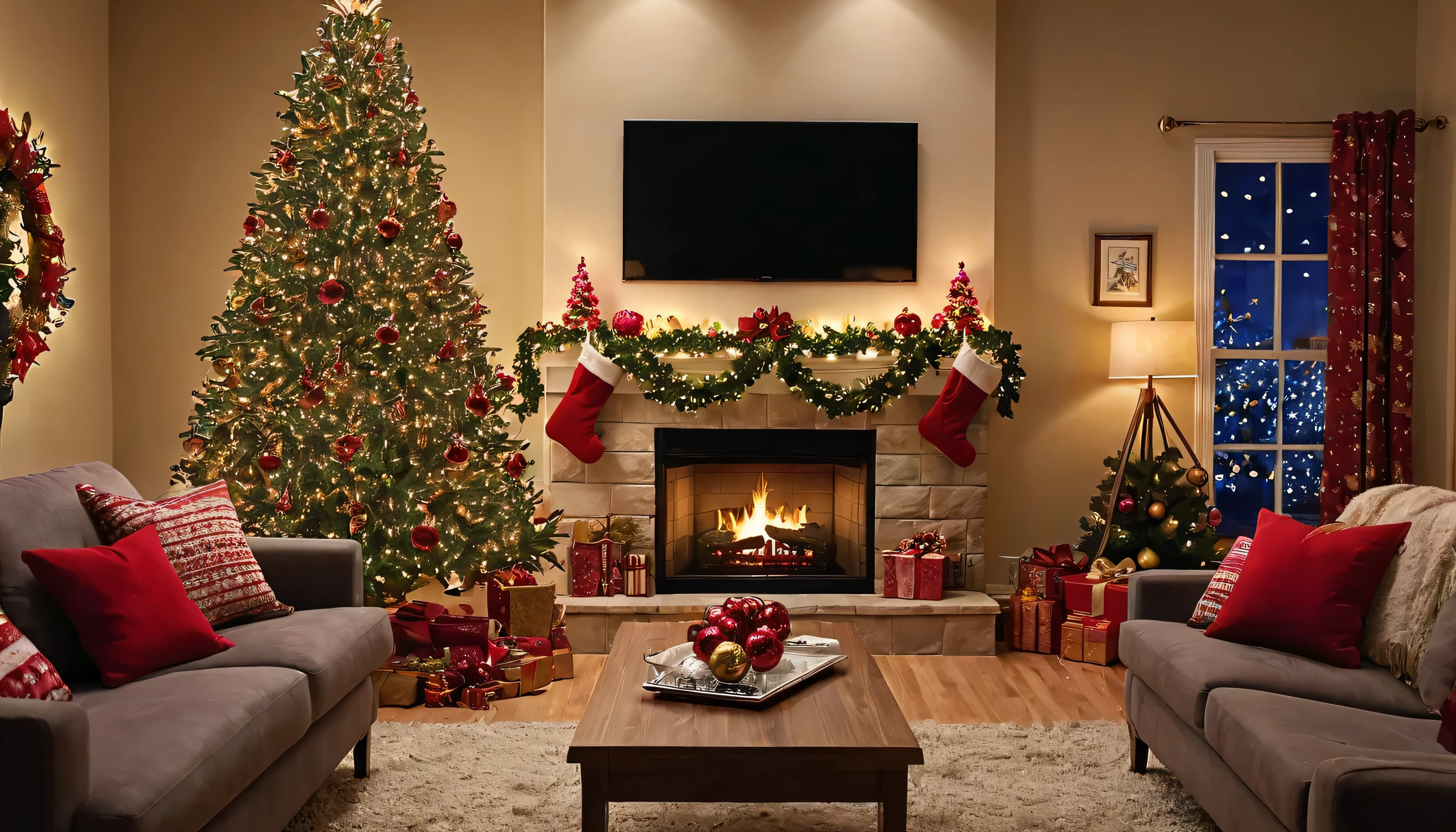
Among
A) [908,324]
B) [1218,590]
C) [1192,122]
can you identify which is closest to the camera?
[1218,590]

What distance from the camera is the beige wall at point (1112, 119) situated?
475 cm

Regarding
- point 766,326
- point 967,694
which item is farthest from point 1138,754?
point 766,326

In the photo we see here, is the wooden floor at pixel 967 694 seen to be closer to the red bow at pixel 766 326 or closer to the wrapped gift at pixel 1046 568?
the wrapped gift at pixel 1046 568

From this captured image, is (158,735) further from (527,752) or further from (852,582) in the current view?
(852,582)

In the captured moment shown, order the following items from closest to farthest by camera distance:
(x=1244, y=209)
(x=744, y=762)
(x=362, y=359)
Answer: (x=744, y=762)
(x=362, y=359)
(x=1244, y=209)

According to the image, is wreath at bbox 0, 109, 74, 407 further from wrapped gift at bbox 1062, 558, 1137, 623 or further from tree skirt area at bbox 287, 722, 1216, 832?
wrapped gift at bbox 1062, 558, 1137, 623

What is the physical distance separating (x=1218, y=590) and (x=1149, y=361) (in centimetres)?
187

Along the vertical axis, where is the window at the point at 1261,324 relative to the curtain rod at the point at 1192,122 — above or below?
below

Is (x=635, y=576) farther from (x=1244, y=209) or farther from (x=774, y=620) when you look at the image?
(x=1244, y=209)

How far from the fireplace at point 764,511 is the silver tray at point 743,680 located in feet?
6.13

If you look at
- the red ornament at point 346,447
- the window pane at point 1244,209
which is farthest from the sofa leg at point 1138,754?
the window pane at point 1244,209

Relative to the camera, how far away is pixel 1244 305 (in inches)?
192

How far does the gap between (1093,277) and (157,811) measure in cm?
436

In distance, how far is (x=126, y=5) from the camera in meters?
4.75
